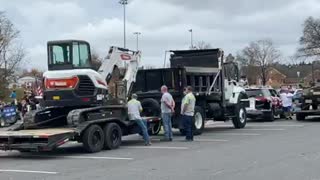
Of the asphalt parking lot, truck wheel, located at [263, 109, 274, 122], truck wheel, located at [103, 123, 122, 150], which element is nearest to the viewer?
the asphalt parking lot

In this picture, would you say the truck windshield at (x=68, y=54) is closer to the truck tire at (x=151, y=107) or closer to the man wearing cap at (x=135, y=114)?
the man wearing cap at (x=135, y=114)

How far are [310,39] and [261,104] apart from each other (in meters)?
67.6

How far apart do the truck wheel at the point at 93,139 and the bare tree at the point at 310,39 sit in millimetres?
80064

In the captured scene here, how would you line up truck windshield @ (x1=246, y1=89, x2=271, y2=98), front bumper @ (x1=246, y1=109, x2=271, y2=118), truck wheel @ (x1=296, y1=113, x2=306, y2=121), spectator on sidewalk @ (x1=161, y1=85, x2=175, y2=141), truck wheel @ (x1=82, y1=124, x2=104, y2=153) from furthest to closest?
truck wheel @ (x1=296, y1=113, x2=306, y2=121) < truck windshield @ (x1=246, y1=89, x2=271, y2=98) < front bumper @ (x1=246, y1=109, x2=271, y2=118) < spectator on sidewalk @ (x1=161, y1=85, x2=175, y2=141) < truck wheel @ (x1=82, y1=124, x2=104, y2=153)

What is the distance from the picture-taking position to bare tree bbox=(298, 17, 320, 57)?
3593 inches

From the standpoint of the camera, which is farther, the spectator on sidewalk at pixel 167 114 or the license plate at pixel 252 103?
the license plate at pixel 252 103

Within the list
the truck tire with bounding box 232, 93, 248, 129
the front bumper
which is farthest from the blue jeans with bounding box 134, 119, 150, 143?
the front bumper

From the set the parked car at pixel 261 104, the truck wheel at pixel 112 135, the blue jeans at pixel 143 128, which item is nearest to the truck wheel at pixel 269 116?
the parked car at pixel 261 104

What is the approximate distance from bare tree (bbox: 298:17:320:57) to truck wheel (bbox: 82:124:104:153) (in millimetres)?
80064

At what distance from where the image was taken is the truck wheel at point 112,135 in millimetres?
15834

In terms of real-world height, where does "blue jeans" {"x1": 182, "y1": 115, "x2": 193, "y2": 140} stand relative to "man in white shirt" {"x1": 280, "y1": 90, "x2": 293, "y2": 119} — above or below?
below

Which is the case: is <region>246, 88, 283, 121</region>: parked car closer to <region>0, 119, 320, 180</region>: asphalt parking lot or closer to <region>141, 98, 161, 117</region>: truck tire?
<region>141, 98, 161, 117</region>: truck tire

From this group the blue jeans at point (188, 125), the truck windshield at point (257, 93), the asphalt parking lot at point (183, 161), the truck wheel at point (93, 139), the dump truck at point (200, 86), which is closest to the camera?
the asphalt parking lot at point (183, 161)

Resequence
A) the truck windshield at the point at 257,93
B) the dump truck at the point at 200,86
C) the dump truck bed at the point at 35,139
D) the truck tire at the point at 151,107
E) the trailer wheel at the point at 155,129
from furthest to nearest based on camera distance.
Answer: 1. the truck windshield at the point at 257,93
2. the dump truck at the point at 200,86
3. the trailer wheel at the point at 155,129
4. the truck tire at the point at 151,107
5. the dump truck bed at the point at 35,139
